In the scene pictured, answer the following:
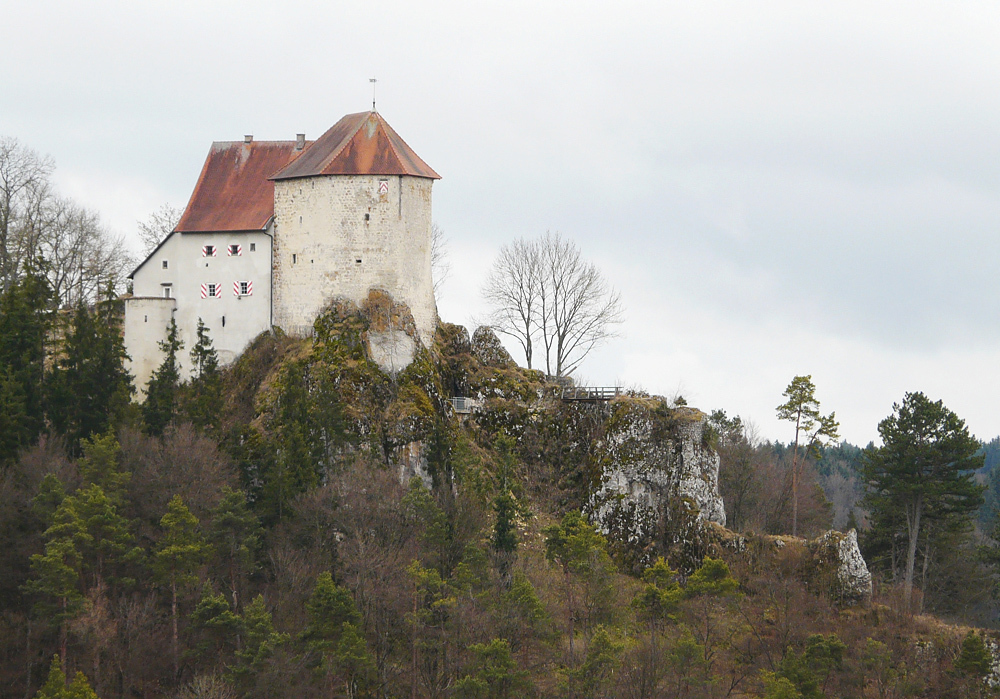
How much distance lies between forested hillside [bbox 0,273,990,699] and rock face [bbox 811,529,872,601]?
388mm

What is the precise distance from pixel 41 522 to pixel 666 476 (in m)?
22.4

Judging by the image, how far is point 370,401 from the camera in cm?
5488

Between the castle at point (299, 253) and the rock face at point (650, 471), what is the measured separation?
26.5ft

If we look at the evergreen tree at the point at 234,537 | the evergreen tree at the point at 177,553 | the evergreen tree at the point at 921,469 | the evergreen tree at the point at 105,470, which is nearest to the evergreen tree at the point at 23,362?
the evergreen tree at the point at 105,470

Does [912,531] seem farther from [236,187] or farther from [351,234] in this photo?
[236,187]

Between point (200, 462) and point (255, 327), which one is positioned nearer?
point (200, 462)

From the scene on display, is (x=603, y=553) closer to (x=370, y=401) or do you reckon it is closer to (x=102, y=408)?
(x=370, y=401)

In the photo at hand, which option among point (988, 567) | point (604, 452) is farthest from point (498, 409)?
point (988, 567)

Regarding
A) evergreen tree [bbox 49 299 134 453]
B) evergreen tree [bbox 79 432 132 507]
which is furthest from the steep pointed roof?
evergreen tree [bbox 79 432 132 507]

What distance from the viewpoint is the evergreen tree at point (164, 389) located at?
5241 cm

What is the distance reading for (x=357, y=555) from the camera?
47.6m

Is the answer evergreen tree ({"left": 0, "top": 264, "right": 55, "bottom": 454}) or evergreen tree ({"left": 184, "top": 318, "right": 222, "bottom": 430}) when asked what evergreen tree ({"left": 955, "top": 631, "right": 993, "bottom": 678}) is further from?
A: evergreen tree ({"left": 0, "top": 264, "right": 55, "bottom": 454})

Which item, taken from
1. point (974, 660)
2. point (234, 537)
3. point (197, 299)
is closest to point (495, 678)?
point (234, 537)

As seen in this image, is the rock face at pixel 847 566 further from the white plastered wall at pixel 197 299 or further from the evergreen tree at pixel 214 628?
the evergreen tree at pixel 214 628
